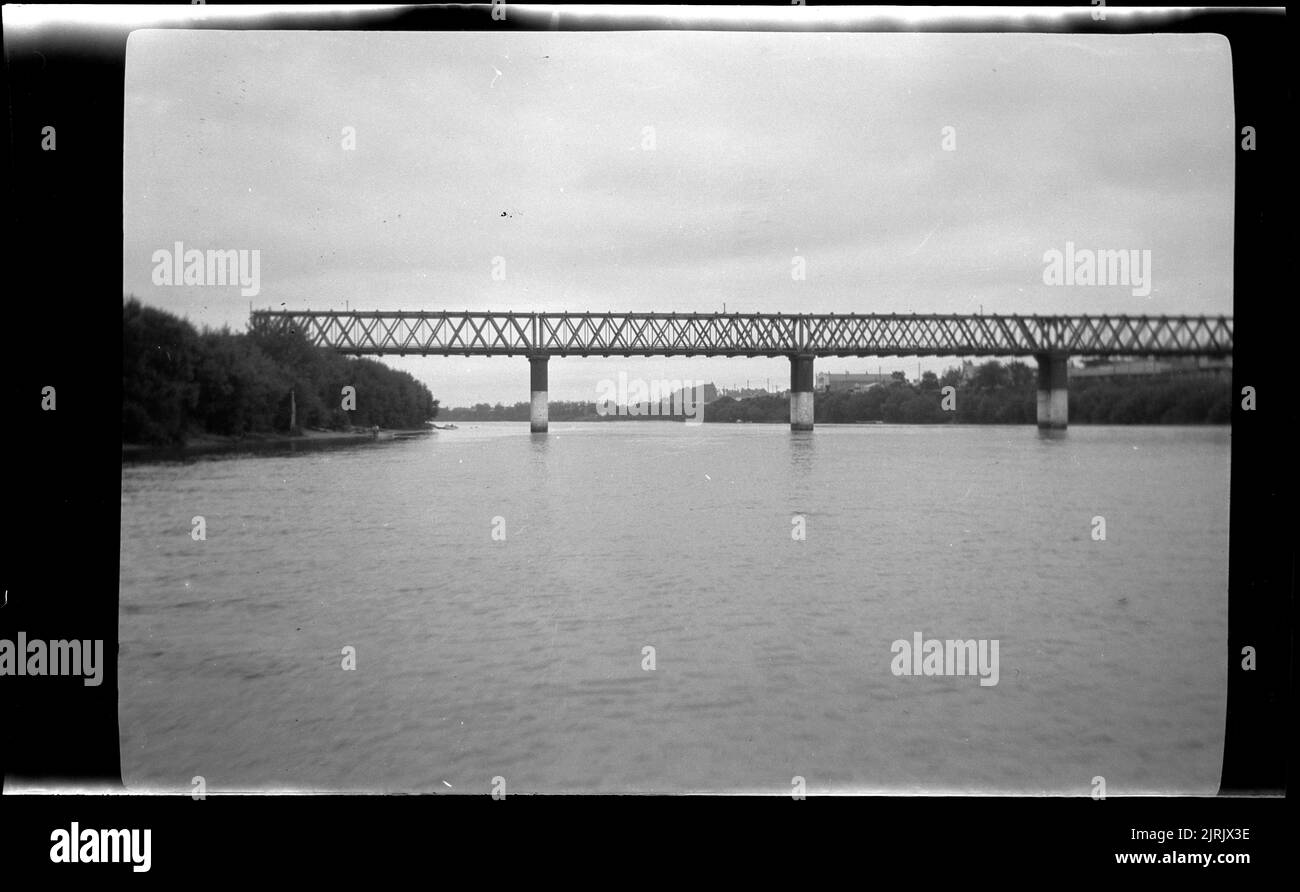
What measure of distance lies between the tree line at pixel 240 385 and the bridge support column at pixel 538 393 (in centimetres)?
99

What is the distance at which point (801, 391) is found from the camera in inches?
313

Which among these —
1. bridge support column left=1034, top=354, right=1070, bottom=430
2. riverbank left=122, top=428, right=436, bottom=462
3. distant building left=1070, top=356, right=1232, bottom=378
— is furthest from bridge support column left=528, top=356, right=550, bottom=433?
distant building left=1070, top=356, right=1232, bottom=378

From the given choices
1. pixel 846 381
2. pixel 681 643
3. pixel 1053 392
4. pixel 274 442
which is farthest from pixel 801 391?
pixel 274 442

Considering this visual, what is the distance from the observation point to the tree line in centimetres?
529

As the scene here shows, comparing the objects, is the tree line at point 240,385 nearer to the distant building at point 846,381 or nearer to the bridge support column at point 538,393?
the bridge support column at point 538,393

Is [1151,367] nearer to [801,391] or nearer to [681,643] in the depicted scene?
[801,391]

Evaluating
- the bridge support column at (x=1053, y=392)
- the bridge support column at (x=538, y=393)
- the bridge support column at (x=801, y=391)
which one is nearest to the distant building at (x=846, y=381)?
the bridge support column at (x=801, y=391)

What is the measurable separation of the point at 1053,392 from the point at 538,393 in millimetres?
4561

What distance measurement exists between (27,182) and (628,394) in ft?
11.9

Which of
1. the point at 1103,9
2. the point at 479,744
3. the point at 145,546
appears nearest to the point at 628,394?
the point at 479,744

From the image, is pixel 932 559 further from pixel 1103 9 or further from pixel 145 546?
pixel 145 546
